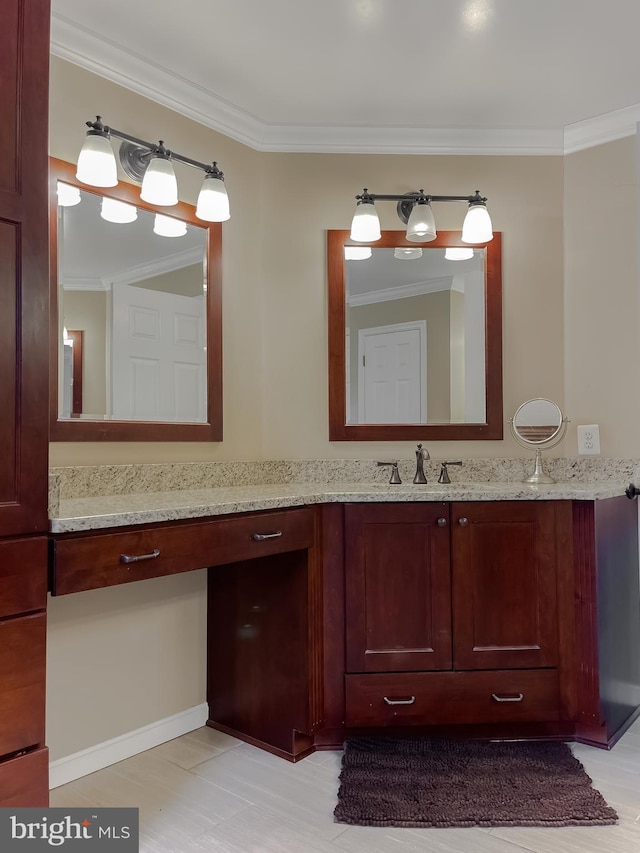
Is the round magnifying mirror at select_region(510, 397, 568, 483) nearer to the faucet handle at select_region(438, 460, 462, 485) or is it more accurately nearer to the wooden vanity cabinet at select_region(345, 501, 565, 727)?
the faucet handle at select_region(438, 460, 462, 485)

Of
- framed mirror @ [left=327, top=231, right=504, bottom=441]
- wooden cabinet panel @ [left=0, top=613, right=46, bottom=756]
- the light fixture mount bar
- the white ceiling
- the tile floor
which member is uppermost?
the white ceiling

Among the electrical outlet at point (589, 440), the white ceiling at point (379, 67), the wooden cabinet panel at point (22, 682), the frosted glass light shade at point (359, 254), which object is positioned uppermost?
the white ceiling at point (379, 67)

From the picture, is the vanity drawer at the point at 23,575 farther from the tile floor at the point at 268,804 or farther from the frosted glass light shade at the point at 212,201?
the frosted glass light shade at the point at 212,201

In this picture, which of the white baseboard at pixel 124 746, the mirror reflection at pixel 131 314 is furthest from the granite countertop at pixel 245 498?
the white baseboard at pixel 124 746

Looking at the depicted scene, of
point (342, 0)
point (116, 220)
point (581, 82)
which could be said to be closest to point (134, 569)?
point (116, 220)

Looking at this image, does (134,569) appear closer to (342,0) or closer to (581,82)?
(342,0)

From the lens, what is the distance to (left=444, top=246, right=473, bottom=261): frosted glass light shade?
264cm

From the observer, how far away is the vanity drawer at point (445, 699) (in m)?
2.12

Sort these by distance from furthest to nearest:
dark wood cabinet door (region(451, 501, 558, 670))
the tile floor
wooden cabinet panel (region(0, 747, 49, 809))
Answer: dark wood cabinet door (region(451, 501, 558, 670)) < the tile floor < wooden cabinet panel (region(0, 747, 49, 809))

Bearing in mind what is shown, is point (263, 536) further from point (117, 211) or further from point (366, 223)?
point (366, 223)

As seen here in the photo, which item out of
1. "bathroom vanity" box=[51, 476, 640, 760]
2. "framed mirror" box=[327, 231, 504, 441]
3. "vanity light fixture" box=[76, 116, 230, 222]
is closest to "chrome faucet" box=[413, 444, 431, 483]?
"framed mirror" box=[327, 231, 504, 441]

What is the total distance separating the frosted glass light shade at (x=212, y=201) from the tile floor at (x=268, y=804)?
1.83 metres

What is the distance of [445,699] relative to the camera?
2.12 meters

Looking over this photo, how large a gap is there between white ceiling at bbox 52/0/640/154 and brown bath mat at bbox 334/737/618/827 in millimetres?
2239
